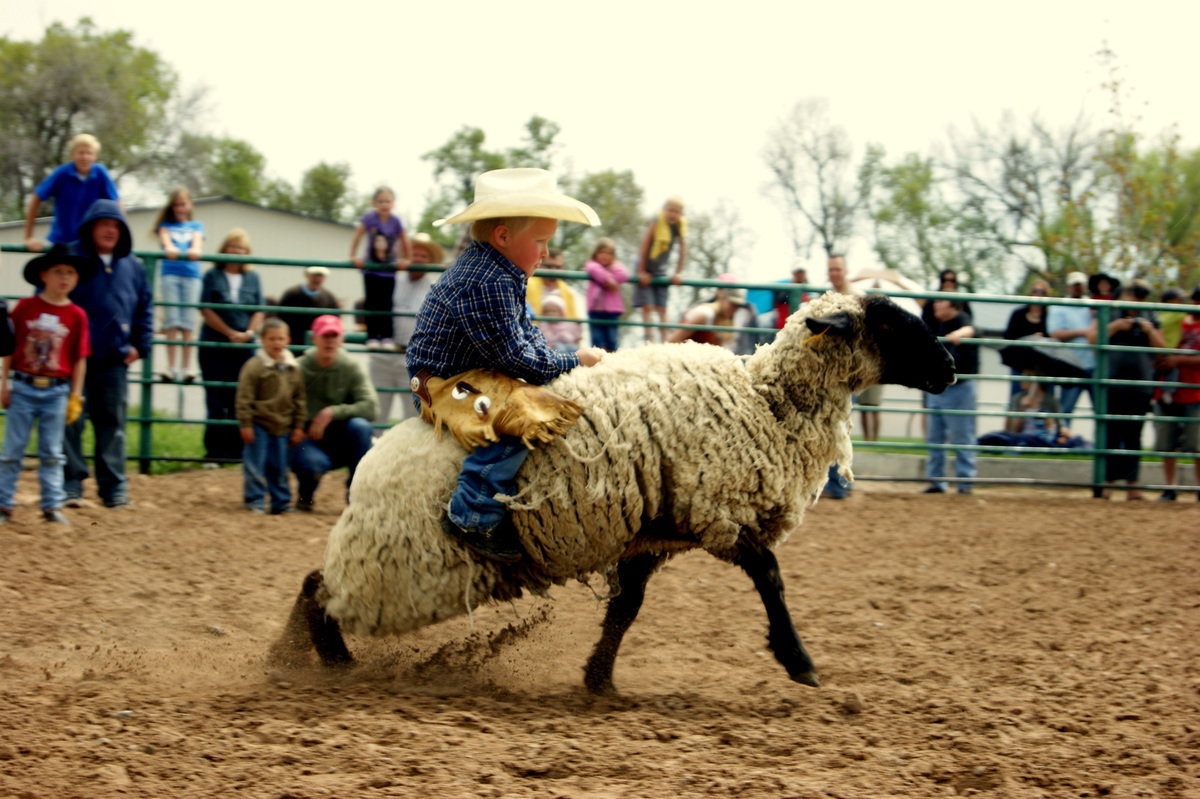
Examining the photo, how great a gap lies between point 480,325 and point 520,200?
51 cm

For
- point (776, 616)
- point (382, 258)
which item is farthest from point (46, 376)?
point (776, 616)

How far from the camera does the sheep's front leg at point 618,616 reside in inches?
188

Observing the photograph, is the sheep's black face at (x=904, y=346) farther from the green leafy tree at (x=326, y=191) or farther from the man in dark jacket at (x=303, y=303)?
the green leafy tree at (x=326, y=191)

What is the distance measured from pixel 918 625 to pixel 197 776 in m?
3.83

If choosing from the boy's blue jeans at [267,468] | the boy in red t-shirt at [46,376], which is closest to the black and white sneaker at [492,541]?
the boy in red t-shirt at [46,376]

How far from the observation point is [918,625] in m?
6.02

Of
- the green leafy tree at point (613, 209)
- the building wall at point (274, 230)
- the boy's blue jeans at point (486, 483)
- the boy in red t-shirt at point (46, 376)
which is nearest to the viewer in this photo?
the boy's blue jeans at point (486, 483)

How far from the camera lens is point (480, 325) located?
14.5ft

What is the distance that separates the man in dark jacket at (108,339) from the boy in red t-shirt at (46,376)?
18.2 inches

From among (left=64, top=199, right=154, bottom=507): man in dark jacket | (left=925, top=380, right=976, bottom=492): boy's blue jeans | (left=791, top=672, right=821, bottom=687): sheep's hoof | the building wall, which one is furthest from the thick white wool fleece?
the building wall

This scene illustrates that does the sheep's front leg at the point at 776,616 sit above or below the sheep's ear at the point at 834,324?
below

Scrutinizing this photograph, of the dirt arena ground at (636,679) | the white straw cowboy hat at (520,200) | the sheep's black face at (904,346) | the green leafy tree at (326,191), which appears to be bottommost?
the dirt arena ground at (636,679)

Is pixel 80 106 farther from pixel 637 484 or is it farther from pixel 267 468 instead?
pixel 637 484

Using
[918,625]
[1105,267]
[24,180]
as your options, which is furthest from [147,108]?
[918,625]
